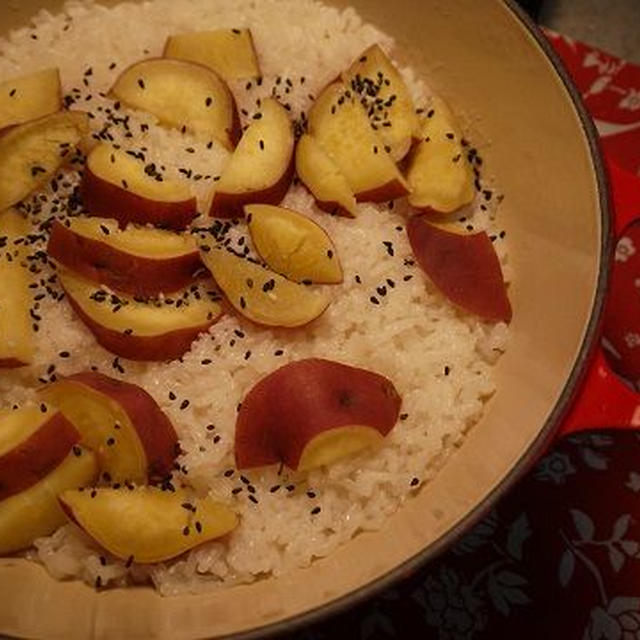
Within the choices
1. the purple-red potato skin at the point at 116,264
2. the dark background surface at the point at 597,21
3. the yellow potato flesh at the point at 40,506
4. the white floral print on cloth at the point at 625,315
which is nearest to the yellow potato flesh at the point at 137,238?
the purple-red potato skin at the point at 116,264

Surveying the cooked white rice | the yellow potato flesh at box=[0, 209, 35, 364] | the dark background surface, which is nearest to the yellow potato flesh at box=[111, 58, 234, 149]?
the cooked white rice

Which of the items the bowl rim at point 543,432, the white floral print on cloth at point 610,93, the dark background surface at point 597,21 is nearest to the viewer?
the bowl rim at point 543,432

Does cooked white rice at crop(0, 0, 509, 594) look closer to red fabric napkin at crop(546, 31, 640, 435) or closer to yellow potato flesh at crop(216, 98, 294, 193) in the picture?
yellow potato flesh at crop(216, 98, 294, 193)

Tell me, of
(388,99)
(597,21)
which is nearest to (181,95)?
(388,99)

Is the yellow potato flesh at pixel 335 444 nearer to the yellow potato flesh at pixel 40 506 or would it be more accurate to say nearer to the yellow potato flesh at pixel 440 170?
the yellow potato flesh at pixel 40 506

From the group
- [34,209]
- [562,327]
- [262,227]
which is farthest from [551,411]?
[34,209]

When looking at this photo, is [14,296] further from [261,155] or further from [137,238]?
[261,155]

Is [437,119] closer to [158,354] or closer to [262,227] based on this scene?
[262,227]
